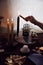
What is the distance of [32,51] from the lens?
1.37 m

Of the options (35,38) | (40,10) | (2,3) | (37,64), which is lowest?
(37,64)

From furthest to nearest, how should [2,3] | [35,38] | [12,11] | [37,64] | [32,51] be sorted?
1. [2,3]
2. [12,11]
3. [35,38]
4. [32,51]
5. [37,64]

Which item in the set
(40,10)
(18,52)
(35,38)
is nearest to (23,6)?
(40,10)

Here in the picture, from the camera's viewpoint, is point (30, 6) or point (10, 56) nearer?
point (10, 56)

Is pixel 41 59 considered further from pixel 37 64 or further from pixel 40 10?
pixel 40 10

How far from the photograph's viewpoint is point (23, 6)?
10.8ft

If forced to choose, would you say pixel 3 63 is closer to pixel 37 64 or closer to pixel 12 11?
pixel 37 64

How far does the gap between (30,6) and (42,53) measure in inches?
80.6

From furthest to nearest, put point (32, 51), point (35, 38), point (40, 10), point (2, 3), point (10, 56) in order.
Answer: point (2, 3)
point (40, 10)
point (35, 38)
point (32, 51)
point (10, 56)

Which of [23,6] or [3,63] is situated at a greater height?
[23,6]

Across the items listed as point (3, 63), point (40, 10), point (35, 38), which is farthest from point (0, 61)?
point (40, 10)

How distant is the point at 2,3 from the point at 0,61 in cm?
266

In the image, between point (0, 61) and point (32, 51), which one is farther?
point (32, 51)

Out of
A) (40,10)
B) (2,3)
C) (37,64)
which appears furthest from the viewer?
(2,3)
